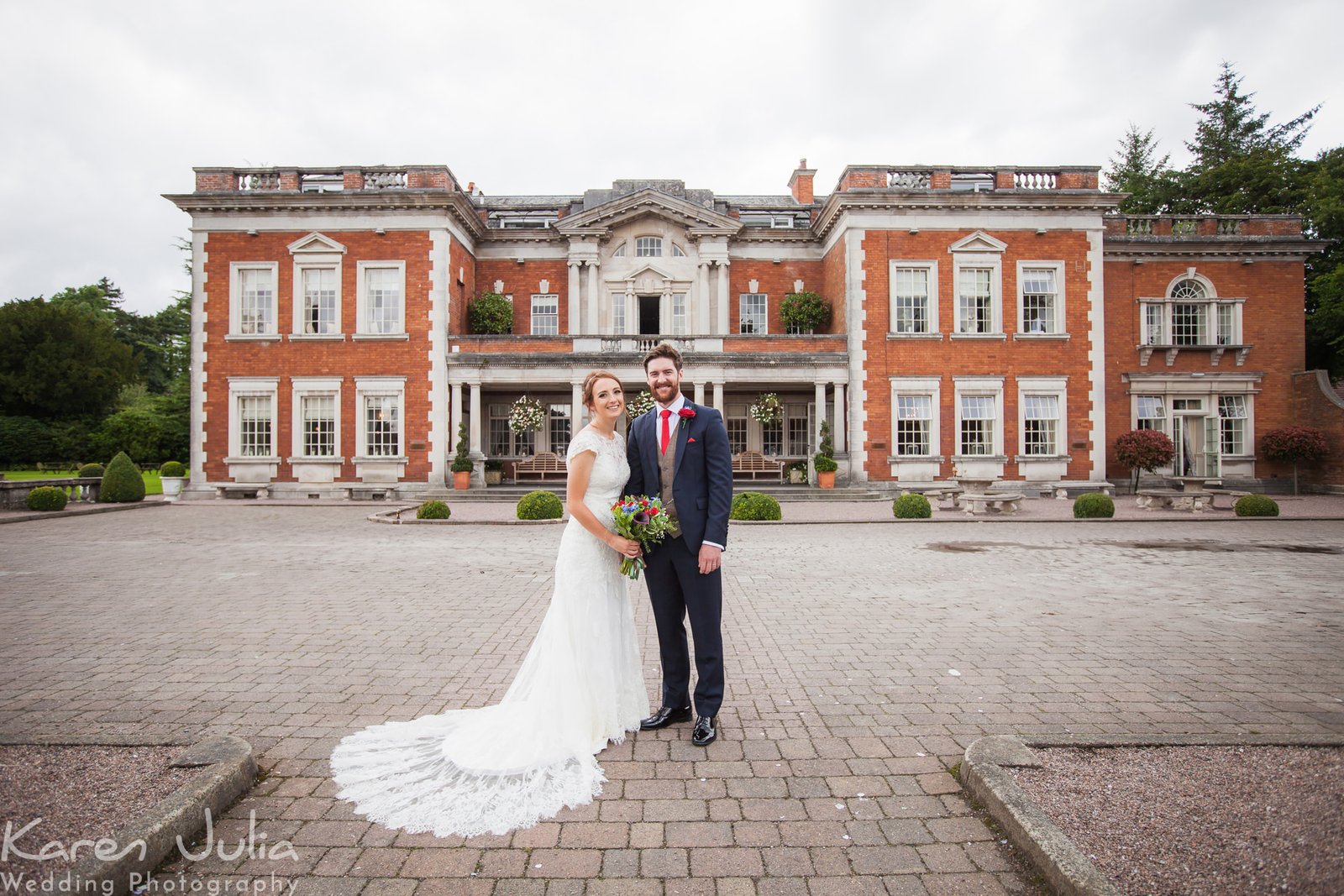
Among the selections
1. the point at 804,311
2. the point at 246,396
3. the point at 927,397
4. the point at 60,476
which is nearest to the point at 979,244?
the point at 927,397

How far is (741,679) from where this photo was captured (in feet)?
16.4

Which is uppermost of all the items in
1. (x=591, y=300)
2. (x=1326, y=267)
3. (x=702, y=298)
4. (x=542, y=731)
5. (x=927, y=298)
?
(x=1326, y=267)

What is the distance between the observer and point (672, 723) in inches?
165

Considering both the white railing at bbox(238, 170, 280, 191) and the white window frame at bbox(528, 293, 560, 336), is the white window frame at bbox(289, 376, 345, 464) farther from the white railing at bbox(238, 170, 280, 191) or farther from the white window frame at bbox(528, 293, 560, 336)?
the white window frame at bbox(528, 293, 560, 336)

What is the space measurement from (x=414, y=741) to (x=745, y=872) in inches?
78.9

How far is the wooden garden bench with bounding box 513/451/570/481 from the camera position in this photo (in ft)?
82.5

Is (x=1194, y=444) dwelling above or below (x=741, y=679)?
above

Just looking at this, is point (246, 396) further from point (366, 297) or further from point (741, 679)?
point (741, 679)

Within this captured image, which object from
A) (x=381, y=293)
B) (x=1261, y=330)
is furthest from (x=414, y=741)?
(x=1261, y=330)

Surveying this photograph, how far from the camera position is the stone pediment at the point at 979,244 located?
23.5 metres

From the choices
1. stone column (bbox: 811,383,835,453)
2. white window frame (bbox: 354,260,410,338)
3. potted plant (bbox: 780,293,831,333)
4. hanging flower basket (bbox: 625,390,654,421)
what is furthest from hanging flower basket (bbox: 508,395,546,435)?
stone column (bbox: 811,383,835,453)

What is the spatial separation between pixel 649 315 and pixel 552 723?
79.5 ft

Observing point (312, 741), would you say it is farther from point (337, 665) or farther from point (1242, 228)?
point (1242, 228)

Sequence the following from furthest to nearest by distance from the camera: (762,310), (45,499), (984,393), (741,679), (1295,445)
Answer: (762,310) < (984,393) < (1295,445) < (45,499) < (741,679)
